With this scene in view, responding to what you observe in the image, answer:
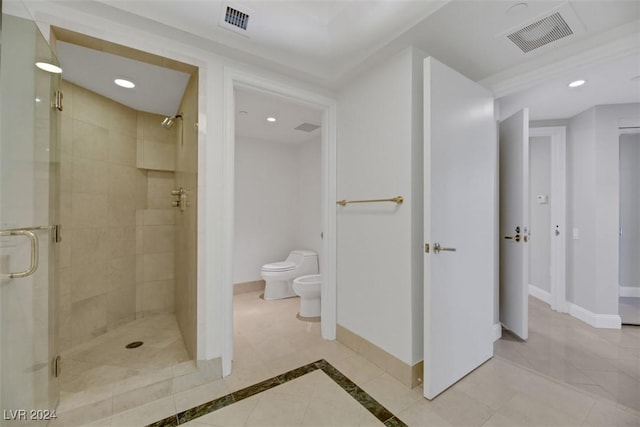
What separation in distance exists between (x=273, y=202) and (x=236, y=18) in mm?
2713

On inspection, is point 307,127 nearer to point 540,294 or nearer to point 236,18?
point 236,18

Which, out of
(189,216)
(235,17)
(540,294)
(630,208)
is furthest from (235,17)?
(630,208)

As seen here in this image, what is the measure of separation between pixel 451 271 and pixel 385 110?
1.20m

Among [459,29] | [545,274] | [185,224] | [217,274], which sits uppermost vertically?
[459,29]

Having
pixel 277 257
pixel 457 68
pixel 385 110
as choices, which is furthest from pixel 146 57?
pixel 277 257

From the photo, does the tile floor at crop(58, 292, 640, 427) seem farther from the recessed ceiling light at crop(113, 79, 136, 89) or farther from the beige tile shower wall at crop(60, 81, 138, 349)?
the recessed ceiling light at crop(113, 79, 136, 89)

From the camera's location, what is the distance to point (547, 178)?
11.5ft

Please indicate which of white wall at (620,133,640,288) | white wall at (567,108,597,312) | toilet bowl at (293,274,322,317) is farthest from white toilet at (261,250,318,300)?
white wall at (620,133,640,288)

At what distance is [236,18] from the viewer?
5.21ft

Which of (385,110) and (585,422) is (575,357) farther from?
(385,110)

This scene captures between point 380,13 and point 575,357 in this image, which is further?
point 575,357

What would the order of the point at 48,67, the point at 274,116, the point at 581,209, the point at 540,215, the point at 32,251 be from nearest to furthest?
the point at 32,251 < the point at 48,67 < the point at 581,209 < the point at 274,116 < the point at 540,215

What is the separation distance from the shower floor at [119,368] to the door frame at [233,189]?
0.42 m

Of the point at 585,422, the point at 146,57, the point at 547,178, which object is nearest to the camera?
the point at 585,422
